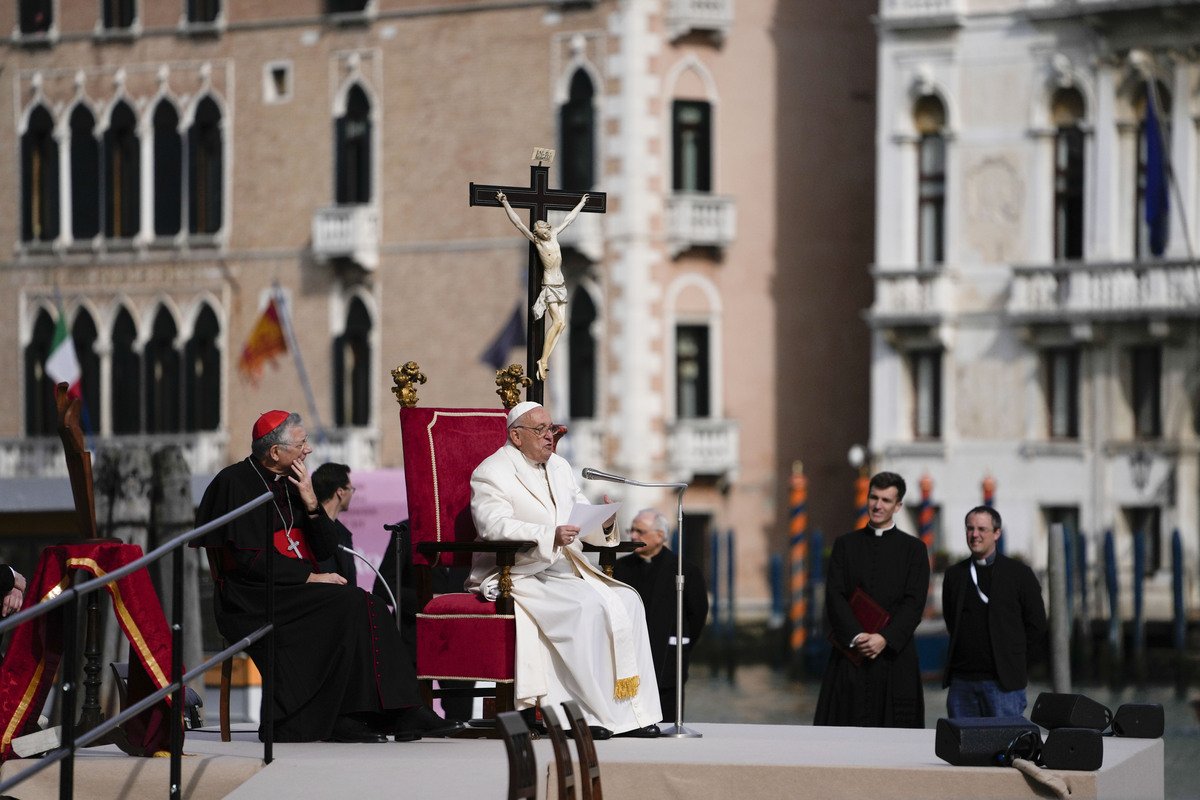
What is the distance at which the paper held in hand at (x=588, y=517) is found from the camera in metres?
8.52

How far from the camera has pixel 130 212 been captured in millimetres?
33406

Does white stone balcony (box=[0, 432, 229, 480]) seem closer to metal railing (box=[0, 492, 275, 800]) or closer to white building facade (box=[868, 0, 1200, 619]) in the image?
white building facade (box=[868, 0, 1200, 619])

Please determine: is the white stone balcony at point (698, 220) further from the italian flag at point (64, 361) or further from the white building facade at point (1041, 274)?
the italian flag at point (64, 361)

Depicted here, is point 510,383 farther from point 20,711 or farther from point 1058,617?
point 1058,617

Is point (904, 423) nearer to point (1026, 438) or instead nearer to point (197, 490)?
point (1026, 438)

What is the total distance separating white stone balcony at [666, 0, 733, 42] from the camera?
29516 millimetres

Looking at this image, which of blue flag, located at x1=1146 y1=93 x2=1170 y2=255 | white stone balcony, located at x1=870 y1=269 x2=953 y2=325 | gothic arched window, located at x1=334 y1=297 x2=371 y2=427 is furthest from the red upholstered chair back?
gothic arched window, located at x1=334 y1=297 x2=371 y2=427

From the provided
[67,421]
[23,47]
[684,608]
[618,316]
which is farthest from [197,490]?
[23,47]

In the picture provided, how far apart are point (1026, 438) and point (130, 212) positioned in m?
14.4

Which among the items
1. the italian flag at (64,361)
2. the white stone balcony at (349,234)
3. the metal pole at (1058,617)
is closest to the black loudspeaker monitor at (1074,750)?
the metal pole at (1058,617)

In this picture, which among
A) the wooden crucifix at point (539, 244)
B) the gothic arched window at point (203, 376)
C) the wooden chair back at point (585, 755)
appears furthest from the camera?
A: the gothic arched window at point (203, 376)

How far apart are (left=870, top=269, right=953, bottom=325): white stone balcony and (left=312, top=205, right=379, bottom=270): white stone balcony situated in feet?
24.5

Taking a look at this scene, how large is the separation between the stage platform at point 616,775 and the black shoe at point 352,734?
18 centimetres

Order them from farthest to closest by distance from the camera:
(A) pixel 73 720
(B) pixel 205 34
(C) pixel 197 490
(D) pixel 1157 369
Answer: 1. (B) pixel 205 34
2. (D) pixel 1157 369
3. (C) pixel 197 490
4. (A) pixel 73 720
